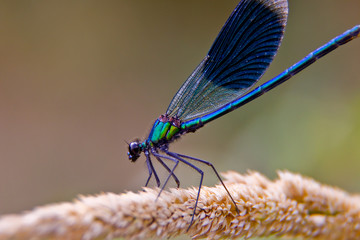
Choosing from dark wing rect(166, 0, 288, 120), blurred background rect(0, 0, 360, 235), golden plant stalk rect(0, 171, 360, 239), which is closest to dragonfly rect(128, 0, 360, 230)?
dark wing rect(166, 0, 288, 120)

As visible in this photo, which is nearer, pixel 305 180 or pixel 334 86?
pixel 305 180

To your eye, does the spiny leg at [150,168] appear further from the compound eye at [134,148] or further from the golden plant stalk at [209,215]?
the golden plant stalk at [209,215]

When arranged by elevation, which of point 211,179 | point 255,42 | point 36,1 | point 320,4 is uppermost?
point 36,1

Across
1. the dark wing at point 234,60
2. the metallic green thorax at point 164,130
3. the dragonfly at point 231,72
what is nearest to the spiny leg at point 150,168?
the dragonfly at point 231,72

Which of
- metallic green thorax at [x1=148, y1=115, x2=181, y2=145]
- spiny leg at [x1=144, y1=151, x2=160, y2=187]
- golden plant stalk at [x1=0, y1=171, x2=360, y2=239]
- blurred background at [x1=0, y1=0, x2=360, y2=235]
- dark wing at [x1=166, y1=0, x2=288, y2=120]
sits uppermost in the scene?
blurred background at [x1=0, y1=0, x2=360, y2=235]

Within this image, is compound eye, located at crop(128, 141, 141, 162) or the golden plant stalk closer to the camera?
the golden plant stalk

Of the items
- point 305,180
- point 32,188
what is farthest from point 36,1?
point 305,180

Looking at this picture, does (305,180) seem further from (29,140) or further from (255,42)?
(29,140)

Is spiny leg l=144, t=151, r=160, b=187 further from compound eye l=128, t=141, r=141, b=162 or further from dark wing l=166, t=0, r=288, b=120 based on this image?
dark wing l=166, t=0, r=288, b=120
